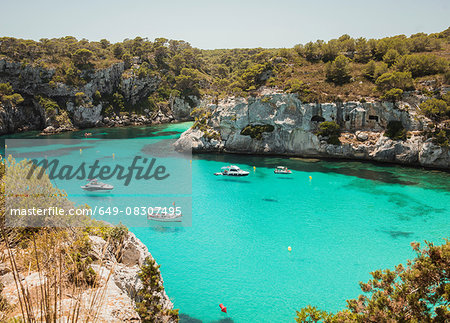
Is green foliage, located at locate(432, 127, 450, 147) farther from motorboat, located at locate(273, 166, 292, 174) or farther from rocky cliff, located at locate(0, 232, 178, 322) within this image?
rocky cliff, located at locate(0, 232, 178, 322)

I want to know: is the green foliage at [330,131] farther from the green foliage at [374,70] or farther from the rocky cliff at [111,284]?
the rocky cliff at [111,284]

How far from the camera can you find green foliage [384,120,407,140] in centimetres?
4572

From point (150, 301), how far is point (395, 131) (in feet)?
158

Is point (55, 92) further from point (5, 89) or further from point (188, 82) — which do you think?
point (188, 82)

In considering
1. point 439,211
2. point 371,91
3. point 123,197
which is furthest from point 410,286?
point 371,91

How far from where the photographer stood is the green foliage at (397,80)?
156 ft

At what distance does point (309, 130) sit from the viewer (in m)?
51.4

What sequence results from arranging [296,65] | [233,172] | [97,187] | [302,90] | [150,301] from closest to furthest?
[150,301] → [97,187] → [233,172] → [302,90] → [296,65]

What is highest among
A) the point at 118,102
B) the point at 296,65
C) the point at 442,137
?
the point at 296,65

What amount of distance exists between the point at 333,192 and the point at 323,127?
54.8 ft

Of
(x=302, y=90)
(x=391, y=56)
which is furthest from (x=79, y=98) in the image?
(x=391, y=56)

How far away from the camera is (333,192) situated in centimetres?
3662

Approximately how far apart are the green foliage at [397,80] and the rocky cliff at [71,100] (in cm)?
7100

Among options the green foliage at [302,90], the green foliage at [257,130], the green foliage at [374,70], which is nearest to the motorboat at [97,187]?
the green foliage at [257,130]
